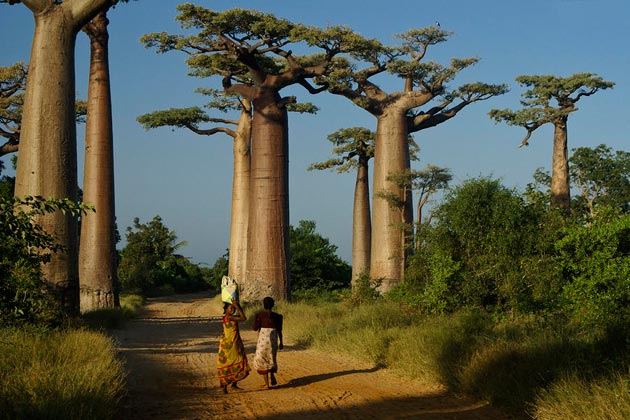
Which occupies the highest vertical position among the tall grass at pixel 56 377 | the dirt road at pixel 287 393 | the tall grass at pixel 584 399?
the tall grass at pixel 56 377

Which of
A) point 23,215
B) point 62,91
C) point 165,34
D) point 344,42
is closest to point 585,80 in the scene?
point 344,42

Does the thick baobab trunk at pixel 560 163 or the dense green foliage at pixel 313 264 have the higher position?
the thick baobab trunk at pixel 560 163

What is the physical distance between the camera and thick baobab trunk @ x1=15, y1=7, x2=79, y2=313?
9031 mm

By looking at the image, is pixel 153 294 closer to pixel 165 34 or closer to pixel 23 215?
pixel 165 34

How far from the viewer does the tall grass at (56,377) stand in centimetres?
481

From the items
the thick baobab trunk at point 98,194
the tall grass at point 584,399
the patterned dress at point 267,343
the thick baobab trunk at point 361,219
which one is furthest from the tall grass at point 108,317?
the thick baobab trunk at point 361,219

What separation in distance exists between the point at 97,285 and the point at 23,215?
8448 mm

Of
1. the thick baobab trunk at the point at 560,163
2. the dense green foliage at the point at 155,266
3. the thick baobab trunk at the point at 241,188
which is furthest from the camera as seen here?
the dense green foliage at the point at 155,266

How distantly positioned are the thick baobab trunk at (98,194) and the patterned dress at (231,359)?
911 centimetres

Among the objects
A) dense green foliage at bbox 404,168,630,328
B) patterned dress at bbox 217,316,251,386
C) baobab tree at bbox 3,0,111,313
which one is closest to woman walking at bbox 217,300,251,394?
patterned dress at bbox 217,316,251,386

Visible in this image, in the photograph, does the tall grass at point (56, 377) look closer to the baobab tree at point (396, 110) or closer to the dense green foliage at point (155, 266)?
the baobab tree at point (396, 110)

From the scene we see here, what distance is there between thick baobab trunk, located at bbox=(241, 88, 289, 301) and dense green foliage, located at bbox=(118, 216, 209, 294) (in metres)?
13.4

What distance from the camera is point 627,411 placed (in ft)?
15.6

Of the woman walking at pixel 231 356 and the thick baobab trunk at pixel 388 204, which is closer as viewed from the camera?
the woman walking at pixel 231 356
